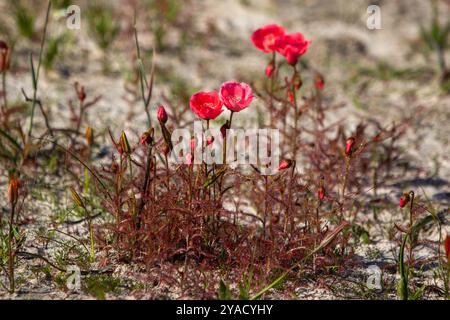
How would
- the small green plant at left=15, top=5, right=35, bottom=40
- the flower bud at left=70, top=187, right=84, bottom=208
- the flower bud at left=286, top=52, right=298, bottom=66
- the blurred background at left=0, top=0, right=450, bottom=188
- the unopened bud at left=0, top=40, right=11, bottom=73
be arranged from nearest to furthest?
the flower bud at left=70, top=187, right=84, bottom=208
the flower bud at left=286, top=52, right=298, bottom=66
the unopened bud at left=0, top=40, right=11, bottom=73
the blurred background at left=0, top=0, right=450, bottom=188
the small green plant at left=15, top=5, right=35, bottom=40

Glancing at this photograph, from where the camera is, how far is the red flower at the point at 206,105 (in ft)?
8.35

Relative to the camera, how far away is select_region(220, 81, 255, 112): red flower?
254 cm

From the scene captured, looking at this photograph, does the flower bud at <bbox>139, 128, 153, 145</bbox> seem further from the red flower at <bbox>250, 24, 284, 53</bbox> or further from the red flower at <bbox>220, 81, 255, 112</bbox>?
the red flower at <bbox>250, 24, 284, 53</bbox>

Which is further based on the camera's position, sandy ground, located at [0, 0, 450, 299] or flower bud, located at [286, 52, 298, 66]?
sandy ground, located at [0, 0, 450, 299]

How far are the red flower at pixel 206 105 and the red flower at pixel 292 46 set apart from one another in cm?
51

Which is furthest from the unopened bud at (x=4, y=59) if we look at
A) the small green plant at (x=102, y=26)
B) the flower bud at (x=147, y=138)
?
the small green plant at (x=102, y=26)

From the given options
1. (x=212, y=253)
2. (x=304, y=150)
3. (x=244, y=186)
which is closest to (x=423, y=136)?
(x=304, y=150)

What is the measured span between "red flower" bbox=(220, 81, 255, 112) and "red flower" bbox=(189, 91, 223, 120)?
1.7 inches

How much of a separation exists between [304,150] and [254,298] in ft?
3.93

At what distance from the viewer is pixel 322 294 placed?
268cm

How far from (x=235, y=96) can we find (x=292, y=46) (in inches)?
20.4

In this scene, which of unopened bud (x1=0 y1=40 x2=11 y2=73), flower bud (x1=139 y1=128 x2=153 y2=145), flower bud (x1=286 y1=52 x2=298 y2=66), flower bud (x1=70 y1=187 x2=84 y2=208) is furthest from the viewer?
unopened bud (x1=0 y1=40 x2=11 y2=73)

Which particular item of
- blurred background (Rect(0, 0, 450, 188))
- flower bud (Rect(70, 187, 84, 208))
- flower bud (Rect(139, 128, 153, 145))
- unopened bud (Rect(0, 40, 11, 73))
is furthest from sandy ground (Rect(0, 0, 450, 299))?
flower bud (Rect(139, 128, 153, 145))

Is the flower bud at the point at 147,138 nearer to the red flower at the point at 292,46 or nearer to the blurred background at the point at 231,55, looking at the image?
the red flower at the point at 292,46
